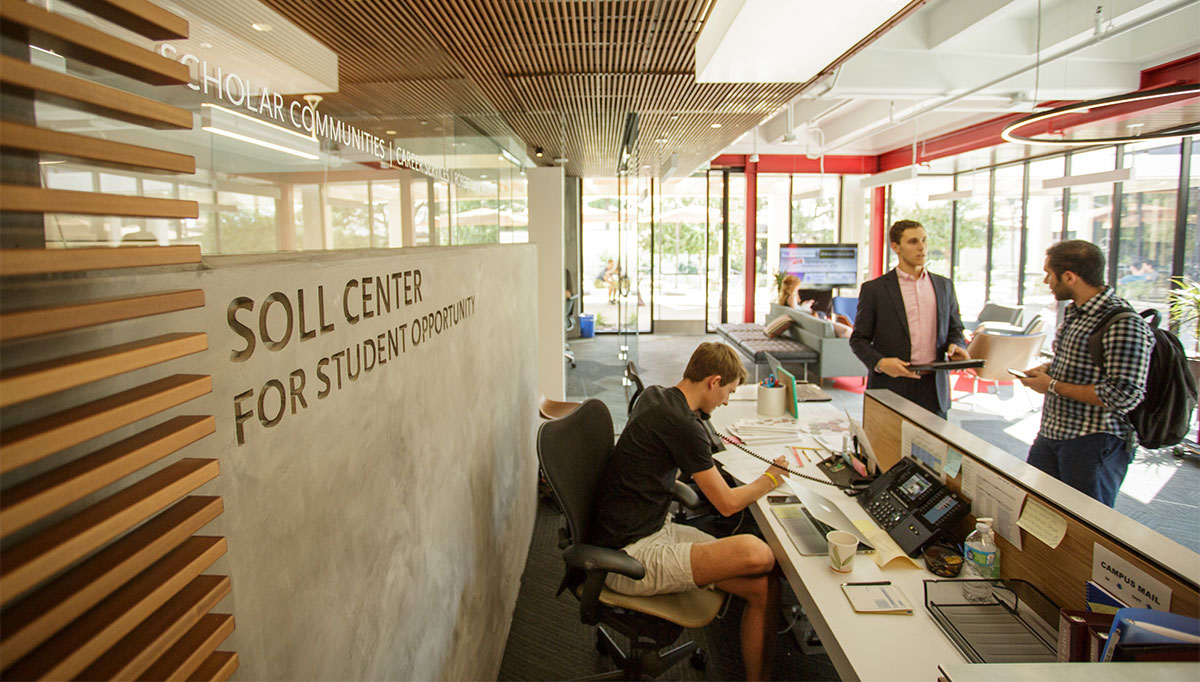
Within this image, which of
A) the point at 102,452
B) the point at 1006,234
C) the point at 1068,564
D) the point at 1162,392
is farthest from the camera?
the point at 1006,234

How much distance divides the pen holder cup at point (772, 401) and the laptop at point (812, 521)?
1107 millimetres

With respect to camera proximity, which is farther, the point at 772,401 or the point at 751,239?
the point at 751,239

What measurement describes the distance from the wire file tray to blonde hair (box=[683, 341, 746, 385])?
1.13 meters

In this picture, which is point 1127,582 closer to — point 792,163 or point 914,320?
point 914,320

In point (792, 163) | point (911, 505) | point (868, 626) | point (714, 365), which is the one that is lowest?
point (868, 626)

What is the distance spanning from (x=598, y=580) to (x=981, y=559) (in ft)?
3.95

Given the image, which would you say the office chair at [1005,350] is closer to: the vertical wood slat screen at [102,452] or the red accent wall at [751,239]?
the red accent wall at [751,239]

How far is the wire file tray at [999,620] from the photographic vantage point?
1508mm

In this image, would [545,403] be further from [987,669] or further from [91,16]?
[91,16]

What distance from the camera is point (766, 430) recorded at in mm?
3354

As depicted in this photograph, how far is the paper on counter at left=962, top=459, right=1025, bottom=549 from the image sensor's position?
1762mm

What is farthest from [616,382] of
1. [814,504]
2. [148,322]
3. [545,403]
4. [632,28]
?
[148,322]

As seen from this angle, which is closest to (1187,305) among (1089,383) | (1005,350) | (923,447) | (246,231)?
(1005,350)

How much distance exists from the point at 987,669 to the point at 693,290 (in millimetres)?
12524
